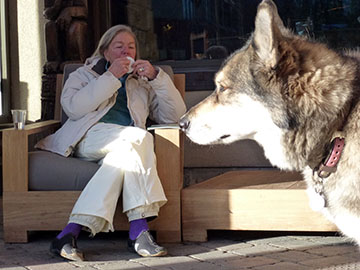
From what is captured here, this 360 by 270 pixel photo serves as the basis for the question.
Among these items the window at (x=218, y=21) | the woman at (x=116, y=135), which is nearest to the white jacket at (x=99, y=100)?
the woman at (x=116, y=135)

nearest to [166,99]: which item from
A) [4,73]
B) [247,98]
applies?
[247,98]

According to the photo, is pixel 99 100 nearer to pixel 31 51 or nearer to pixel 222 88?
pixel 222 88

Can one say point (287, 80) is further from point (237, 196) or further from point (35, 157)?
point (35, 157)

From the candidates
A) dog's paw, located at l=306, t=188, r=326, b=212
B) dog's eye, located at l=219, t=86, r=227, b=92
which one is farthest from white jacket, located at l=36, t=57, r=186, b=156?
dog's paw, located at l=306, t=188, r=326, b=212

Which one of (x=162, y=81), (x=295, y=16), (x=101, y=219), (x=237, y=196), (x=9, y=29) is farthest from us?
(x=9, y=29)

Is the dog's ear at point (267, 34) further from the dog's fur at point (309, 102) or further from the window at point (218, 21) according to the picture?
the window at point (218, 21)

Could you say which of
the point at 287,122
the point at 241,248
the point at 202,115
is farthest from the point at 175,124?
the point at 287,122

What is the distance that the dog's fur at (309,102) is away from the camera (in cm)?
224

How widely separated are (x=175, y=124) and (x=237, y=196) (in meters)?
0.55

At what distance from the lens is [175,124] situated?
3.71 metres

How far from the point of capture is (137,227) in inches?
131

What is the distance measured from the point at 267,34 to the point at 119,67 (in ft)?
5.20

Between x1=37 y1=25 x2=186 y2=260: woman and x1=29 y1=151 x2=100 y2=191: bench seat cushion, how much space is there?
0.10 meters

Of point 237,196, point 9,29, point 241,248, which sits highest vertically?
point 9,29
